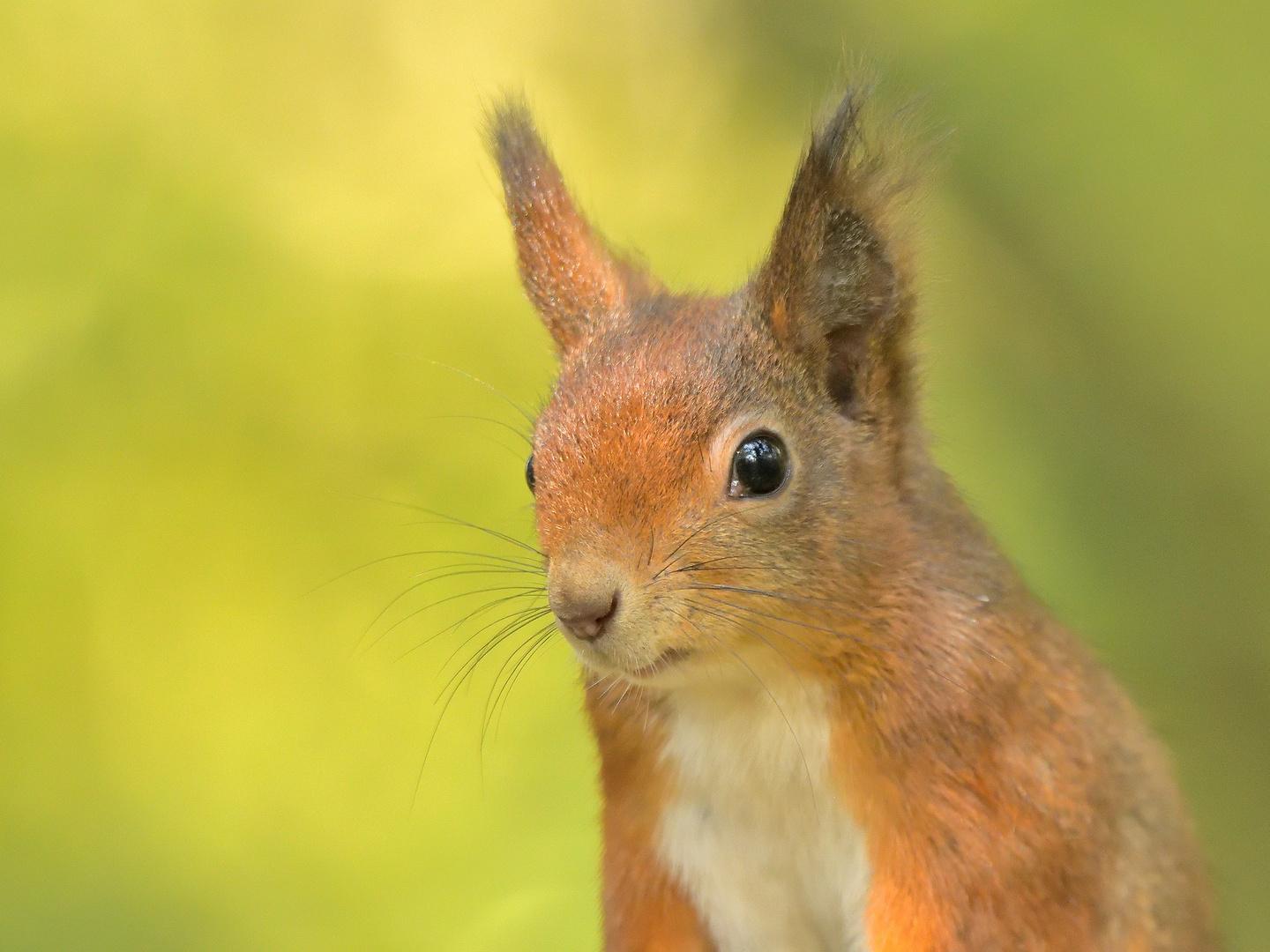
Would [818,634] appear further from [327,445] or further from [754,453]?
[327,445]

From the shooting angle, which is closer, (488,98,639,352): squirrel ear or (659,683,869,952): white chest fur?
(659,683,869,952): white chest fur

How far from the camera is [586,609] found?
1210mm

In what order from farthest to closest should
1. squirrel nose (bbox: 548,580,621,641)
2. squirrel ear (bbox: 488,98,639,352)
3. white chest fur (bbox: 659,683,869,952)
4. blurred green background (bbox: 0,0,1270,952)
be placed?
blurred green background (bbox: 0,0,1270,952) < squirrel ear (bbox: 488,98,639,352) < white chest fur (bbox: 659,683,869,952) < squirrel nose (bbox: 548,580,621,641)

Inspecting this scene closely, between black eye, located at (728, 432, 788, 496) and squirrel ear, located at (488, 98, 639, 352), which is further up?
squirrel ear, located at (488, 98, 639, 352)

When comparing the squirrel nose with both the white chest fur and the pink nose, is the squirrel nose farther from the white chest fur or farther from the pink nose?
the white chest fur

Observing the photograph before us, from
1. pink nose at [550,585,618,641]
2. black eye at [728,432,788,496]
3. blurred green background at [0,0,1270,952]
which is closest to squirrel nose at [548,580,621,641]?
pink nose at [550,585,618,641]

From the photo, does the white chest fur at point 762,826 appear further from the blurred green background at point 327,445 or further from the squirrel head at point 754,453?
the blurred green background at point 327,445

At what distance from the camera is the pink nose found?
3.97ft

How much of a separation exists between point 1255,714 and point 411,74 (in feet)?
6.37

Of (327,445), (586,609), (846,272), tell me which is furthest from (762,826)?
(327,445)

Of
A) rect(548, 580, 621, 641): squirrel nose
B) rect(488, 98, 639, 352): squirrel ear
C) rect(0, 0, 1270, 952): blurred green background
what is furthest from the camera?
rect(0, 0, 1270, 952): blurred green background

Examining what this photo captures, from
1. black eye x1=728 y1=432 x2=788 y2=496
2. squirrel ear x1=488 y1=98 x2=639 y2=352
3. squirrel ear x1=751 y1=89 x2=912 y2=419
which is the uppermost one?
squirrel ear x1=488 y1=98 x2=639 y2=352

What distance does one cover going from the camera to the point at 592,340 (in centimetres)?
147

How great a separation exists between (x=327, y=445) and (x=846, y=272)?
1.44 m
